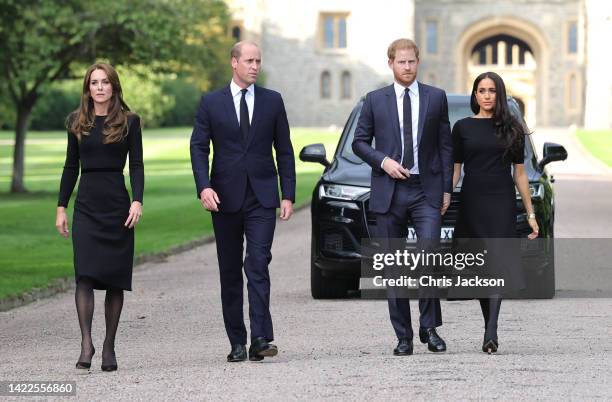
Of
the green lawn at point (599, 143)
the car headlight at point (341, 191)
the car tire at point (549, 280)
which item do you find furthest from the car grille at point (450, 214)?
the green lawn at point (599, 143)

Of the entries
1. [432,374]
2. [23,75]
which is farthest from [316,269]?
[23,75]

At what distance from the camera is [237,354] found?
8828 millimetres

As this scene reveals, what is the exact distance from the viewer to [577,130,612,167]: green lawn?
1943 inches

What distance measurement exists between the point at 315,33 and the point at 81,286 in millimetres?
85137

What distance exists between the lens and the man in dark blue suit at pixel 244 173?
877 cm

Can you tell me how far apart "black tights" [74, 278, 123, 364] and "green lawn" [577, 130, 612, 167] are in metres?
37.4

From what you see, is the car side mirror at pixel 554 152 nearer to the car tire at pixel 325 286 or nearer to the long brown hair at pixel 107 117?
the car tire at pixel 325 286

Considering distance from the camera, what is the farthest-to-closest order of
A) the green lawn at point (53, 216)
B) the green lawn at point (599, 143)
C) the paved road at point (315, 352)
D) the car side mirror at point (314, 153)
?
the green lawn at point (599, 143) → the green lawn at point (53, 216) → the car side mirror at point (314, 153) → the paved road at point (315, 352)

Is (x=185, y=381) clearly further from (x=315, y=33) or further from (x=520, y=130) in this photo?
(x=315, y=33)

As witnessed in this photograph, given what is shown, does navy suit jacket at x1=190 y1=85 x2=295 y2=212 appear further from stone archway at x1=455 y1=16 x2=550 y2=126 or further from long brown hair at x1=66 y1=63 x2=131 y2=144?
stone archway at x1=455 y1=16 x2=550 y2=126

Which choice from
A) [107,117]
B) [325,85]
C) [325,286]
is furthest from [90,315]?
[325,85]

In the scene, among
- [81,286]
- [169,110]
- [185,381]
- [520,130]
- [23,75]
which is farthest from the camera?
[169,110]

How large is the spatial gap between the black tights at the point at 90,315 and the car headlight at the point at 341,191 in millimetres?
4007

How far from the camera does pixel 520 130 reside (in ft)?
30.2
